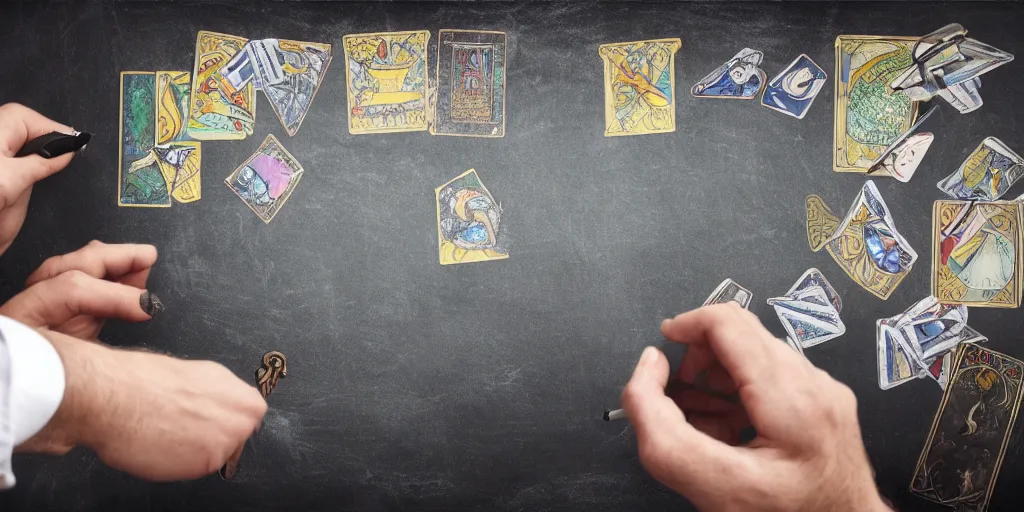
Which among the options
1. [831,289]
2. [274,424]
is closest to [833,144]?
[831,289]

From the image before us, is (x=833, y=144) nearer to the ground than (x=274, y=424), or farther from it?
farther from it

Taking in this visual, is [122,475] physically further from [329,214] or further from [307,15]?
[307,15]

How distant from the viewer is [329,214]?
1.29m

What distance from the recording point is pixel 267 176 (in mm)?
1285

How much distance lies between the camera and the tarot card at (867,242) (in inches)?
50.9

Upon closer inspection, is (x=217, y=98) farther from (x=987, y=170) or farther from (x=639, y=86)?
(x=987, y=170)

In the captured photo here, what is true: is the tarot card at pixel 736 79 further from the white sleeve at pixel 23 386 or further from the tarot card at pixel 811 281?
the white sleeve at pixel 23 386

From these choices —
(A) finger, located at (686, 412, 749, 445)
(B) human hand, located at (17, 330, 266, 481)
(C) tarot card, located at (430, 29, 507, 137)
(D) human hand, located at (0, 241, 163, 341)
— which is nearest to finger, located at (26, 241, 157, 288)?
(D) human hand, located at (0, 241, 163, 341)

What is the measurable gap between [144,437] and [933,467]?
1.43 meters

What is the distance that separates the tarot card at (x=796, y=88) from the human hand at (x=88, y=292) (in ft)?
4.05

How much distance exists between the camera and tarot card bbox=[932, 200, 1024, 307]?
1300 mm

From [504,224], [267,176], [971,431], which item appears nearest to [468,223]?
[504,224]

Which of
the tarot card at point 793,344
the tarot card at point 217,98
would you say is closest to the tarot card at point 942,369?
the tarot card at point 793,344

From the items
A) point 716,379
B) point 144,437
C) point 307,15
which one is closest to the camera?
point 144,437
